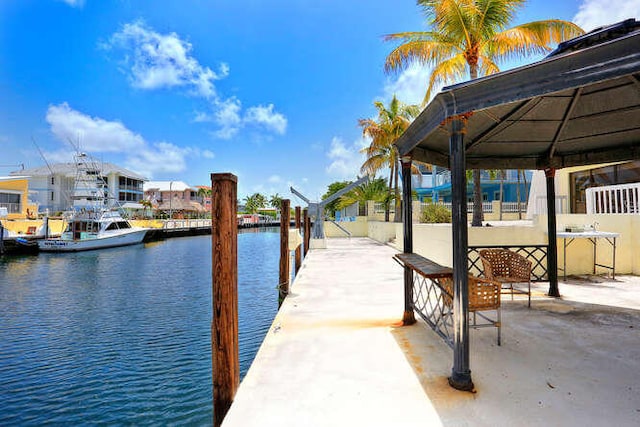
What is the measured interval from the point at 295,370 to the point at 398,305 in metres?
3.14

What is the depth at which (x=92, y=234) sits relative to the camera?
27.7 meters

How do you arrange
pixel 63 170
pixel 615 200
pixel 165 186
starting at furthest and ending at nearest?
pixel 165 186
pixel 63 170
pixel 615 200

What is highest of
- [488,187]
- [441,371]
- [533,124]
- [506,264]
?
[488,187]

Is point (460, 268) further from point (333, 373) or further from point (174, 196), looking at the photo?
point (174, 196)

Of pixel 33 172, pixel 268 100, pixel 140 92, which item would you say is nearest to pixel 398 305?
pixel 268 100

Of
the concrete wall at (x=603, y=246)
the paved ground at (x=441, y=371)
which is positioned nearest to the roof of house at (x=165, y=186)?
the concrete wall at (x=603, y=246)

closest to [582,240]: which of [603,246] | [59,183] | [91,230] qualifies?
[603,246]

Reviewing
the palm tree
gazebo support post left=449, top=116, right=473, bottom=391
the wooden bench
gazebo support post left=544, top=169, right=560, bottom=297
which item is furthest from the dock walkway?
the palm tree

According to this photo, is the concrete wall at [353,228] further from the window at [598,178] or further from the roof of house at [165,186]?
the roof of house at [165,186]

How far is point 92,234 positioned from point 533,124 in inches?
1273

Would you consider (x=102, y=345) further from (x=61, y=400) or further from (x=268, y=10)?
(x=268, y=10)

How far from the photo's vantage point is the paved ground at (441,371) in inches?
102

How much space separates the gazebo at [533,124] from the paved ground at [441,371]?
397mm

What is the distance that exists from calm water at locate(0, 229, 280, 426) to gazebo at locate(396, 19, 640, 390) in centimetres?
412
